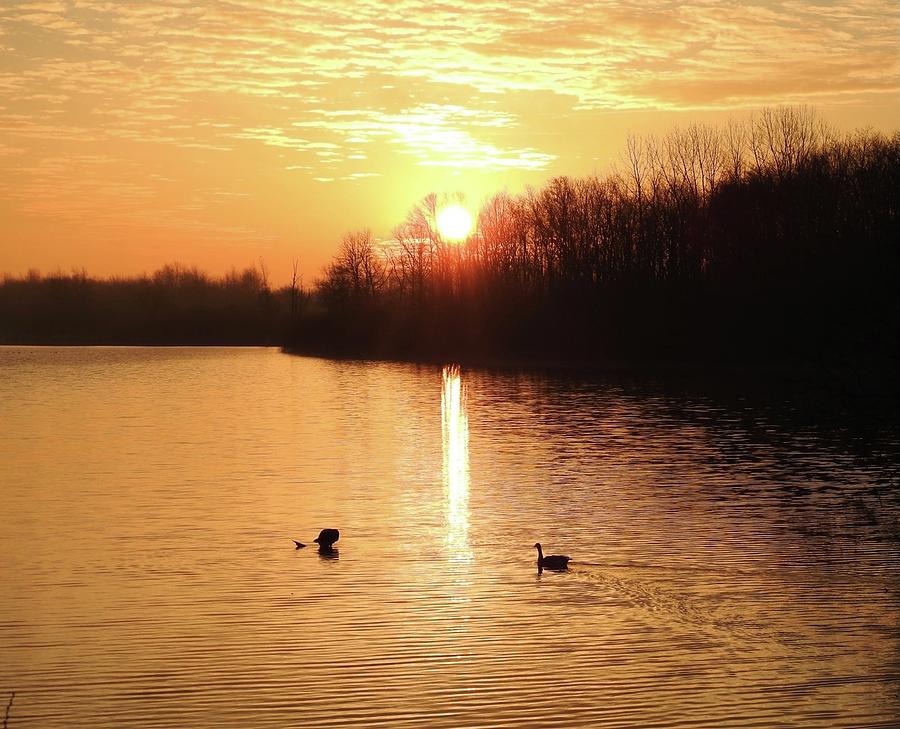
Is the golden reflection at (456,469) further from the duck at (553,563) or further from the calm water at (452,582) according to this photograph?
the duck at (553,563)

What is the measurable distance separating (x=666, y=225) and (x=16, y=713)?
72184 millimetres

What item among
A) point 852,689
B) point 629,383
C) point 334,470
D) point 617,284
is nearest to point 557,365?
point 617,284

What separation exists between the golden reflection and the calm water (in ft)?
0.38

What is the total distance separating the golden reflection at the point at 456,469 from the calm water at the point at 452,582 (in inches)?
4.5

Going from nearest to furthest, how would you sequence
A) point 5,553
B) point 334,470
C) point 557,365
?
point 5,553, point 334,470, point 557,365

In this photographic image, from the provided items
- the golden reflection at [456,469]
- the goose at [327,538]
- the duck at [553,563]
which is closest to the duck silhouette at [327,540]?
the goose at [327,538]

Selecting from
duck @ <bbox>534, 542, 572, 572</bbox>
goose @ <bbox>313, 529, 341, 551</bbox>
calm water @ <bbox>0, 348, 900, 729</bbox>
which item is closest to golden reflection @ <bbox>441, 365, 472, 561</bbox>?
calm water @ <bbox>0, 348, 900, 729</bbox>

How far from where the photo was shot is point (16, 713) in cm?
910

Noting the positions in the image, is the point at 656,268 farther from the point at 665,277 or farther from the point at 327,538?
the point at 327,538

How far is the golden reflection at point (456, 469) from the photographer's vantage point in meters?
16.9

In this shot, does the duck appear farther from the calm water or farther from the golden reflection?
the golden reflection

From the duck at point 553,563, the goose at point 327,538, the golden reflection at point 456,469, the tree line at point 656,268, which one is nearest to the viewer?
the duck at point 553,563

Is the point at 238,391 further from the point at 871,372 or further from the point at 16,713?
the point at 16,713

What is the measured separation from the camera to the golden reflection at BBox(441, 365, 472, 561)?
16.9 m
